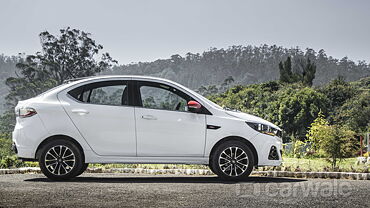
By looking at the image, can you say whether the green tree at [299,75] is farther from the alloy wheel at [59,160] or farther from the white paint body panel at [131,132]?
the alloy wheel at [59,160]

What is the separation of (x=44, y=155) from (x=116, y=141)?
3.88ft

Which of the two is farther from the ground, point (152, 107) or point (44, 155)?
point (152, 107)

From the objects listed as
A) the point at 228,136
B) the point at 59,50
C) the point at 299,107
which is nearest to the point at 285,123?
the point at 299,107

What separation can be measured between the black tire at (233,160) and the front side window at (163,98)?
0.95 metres

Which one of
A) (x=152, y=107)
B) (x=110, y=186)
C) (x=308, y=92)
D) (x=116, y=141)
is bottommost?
(x=110, y=186)

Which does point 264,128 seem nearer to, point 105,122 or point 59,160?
point 105,122

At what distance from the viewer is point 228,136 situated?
27.7 feet

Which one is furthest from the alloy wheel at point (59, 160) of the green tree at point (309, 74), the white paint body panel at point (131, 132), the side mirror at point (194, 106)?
the green tree at point (309, 74)

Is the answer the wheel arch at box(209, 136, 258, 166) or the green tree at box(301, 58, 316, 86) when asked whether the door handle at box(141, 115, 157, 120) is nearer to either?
the wheel arch at box(209, 136, 258, 166)

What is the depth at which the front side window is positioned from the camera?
27.9 feet

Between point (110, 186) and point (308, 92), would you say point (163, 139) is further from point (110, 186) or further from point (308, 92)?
point (308, 92)

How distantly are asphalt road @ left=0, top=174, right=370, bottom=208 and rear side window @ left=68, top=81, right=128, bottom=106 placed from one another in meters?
1.37

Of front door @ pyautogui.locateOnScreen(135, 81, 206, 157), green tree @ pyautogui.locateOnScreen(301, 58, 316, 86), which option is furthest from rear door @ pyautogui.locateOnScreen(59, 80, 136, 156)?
green tree @ pyautogui.locateOnScreen(301, 58, 316, 86)

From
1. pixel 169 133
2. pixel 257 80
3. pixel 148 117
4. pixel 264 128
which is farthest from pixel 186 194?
pixel 257 80
